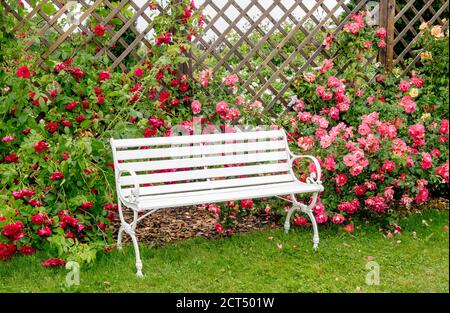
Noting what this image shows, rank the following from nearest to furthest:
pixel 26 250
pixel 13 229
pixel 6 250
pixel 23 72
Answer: pixel 13 229
pixel 6 250
pixel 26 250
pixel 23 72

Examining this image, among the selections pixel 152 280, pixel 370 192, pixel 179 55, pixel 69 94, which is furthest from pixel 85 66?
pixel 370 192

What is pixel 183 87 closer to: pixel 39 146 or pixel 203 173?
pixel 203 173

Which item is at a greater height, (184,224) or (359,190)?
(359,190)

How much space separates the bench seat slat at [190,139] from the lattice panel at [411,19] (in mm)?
1694

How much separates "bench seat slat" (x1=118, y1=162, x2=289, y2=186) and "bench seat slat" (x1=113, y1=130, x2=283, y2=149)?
0.59 feet

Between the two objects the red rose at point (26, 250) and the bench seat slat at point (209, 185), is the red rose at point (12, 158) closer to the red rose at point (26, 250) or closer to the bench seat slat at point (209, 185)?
the red rose at point (26, 250)

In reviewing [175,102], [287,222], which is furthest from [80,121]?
[287,222]

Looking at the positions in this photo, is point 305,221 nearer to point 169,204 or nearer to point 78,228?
point 169,204

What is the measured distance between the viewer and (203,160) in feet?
13.0

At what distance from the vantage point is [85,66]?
4.19 meters

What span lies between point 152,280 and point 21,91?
1.49 meters

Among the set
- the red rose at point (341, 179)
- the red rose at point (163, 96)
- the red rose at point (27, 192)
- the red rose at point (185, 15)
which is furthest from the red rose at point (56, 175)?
the red rose at point (341, 179)

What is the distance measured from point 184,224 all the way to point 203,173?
64 cm

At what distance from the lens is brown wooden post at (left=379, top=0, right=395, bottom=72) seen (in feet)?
16.8
